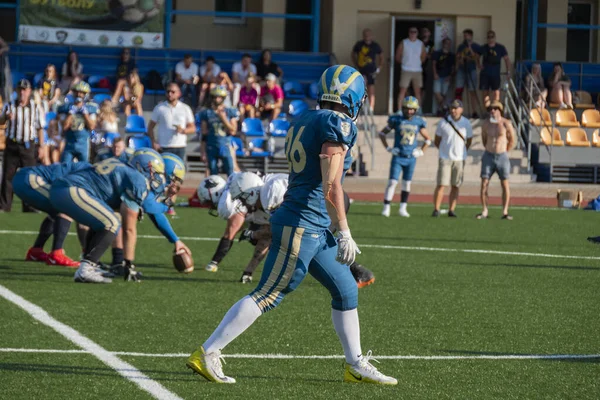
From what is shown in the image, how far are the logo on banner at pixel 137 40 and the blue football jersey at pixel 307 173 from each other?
21297 mm

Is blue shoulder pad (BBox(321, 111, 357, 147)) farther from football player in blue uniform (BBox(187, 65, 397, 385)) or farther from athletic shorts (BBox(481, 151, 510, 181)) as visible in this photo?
athletic shorts (BBox(481, 151, 510, 181))

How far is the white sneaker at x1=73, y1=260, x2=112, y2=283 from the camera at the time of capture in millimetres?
10484

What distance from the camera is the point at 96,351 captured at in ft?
24.5

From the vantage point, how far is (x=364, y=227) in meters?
16.9

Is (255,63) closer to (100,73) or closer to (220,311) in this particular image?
(100,73)

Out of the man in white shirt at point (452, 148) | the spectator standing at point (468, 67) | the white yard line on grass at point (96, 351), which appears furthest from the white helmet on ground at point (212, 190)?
the spectator standing at point (468, 67)

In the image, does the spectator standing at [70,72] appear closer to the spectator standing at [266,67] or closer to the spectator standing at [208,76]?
the spectator standing at [208,76]

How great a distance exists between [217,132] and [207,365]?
44.2ft

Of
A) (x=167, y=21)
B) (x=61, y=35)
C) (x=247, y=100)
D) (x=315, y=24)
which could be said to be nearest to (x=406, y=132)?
(x=247, y=100)

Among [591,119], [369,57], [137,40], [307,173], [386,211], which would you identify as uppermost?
[137,40]

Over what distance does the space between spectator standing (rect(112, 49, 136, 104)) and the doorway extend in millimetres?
12695

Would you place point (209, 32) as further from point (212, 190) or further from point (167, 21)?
point (212, 190)

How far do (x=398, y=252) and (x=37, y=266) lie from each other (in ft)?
14.4

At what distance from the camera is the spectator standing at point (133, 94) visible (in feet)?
84.7
